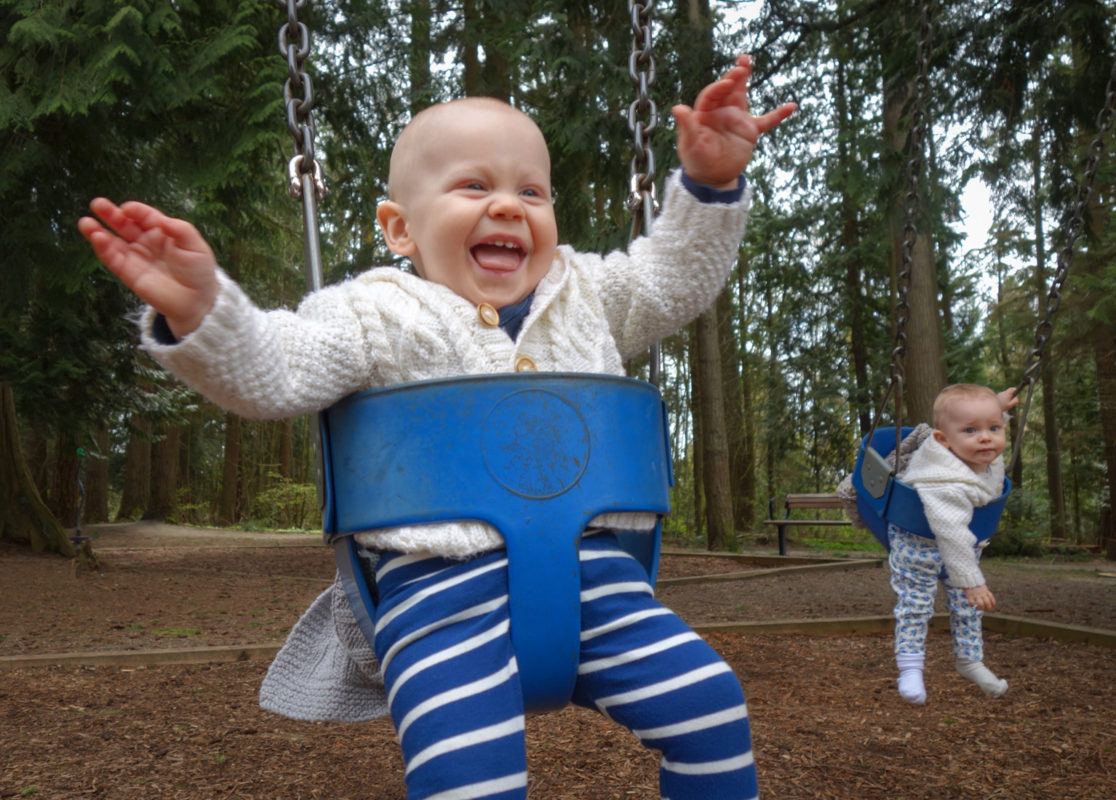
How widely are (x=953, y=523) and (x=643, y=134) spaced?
1733 millimetres

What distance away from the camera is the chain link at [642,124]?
6.47 feet

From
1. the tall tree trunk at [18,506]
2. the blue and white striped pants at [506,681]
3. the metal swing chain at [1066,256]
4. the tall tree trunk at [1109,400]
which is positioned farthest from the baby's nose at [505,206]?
the tall tree trunk at [1109,400]

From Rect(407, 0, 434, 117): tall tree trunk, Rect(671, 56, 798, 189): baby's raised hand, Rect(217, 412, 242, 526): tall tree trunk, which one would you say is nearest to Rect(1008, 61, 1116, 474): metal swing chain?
Rect(671, 56, 798, 189): baby's raised hand

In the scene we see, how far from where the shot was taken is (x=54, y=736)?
3.66 m

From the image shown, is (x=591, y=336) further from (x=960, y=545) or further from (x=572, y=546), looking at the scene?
(x=960, y=545)

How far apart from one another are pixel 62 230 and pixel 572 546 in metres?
6.60

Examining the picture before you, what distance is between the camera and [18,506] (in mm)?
10094

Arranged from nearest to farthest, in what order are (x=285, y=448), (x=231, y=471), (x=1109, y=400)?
1. (x=1109, y=400)
2. (x=231, y=471)
3. (x=285, y=448)

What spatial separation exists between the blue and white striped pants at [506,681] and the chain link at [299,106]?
2.58 ft

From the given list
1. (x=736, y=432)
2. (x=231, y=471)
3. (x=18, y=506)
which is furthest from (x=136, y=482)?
(x=736, y=432)

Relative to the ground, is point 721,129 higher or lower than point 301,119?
lower

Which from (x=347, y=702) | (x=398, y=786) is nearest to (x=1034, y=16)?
(x=398, y=786)

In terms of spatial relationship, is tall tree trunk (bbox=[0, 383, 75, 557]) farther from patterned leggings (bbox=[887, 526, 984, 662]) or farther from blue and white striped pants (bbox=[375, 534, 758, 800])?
blue and white striped pants (bbox=[375, 534, 758, 800])

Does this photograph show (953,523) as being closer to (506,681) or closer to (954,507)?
(954,507)
